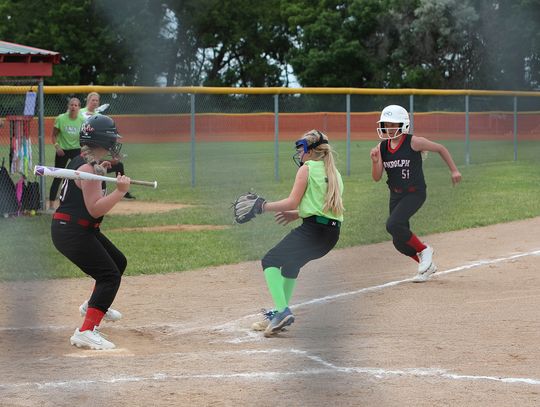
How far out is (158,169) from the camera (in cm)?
1877

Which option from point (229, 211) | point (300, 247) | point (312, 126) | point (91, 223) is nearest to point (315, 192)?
point (300, 247)

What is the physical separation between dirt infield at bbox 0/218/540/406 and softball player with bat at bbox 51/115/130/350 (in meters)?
0.18

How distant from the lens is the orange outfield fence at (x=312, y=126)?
22625mm

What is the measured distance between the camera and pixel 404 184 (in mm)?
7227

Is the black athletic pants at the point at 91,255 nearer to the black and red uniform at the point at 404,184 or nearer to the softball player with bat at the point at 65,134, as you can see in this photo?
the black and red uniform at the point at 404,184

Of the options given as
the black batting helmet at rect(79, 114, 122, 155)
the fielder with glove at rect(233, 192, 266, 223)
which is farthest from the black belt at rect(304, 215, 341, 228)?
the black batting helmet at rect(79, 114, 122, 155)

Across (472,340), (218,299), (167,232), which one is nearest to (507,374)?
(472,340)

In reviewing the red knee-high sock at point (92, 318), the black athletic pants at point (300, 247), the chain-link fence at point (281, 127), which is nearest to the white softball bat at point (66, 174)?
the red knee-high sock at point (92, 318)

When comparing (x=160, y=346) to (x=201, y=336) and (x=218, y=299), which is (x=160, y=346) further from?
(x=218, y=299)

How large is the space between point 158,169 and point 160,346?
13.8m

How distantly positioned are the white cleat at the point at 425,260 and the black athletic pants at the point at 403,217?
0.09 metres

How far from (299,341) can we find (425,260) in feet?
7.09

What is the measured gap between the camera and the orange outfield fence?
2262cm

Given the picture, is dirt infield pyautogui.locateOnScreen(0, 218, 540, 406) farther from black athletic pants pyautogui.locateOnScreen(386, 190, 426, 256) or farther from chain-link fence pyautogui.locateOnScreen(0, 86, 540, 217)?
chain-link fence pyautogui.locateOnScreen(0, 86, 540, 217)
